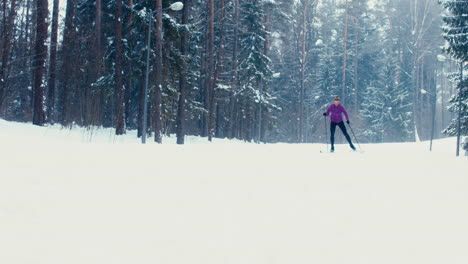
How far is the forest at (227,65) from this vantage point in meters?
20.7

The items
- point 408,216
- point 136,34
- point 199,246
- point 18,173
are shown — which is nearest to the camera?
point 199,246

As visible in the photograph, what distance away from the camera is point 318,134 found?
52531 millimetres

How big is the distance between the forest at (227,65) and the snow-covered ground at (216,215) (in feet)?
29.0

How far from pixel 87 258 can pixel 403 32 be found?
62.1 metres

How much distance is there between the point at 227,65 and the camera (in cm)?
3450

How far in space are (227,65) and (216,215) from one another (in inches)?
1217

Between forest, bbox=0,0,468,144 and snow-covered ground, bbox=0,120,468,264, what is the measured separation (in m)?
8.84

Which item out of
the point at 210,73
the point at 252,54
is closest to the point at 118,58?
the point at 210,73

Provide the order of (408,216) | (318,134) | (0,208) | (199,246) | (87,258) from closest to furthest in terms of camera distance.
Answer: (87,258) < (199,246) < (0,208) < (408,216) < (318,134)

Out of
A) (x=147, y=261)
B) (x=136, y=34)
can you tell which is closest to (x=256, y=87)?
A: (x=136, y=34)

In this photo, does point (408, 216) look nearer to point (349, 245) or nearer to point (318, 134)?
point (349, 245)

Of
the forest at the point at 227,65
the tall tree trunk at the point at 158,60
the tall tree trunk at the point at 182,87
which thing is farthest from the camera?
the tall tree trunk at the point at 182,87

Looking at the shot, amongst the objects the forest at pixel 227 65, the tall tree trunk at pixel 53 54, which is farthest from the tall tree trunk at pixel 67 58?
the tall tree trunk at pixel 53 54

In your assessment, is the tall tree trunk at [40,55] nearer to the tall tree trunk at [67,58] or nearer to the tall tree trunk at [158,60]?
the tall tree trunk at [67,58]
